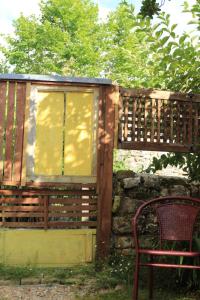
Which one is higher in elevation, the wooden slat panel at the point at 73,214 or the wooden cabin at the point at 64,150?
the wooden cabin at the point at 64,150

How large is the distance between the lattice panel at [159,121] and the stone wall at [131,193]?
0.50 m

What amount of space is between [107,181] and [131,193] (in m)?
0.45

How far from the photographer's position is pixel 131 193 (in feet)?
19.1

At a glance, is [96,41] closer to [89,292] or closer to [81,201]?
[81,201]

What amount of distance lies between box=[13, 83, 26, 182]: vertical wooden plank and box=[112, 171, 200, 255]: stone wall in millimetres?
1350

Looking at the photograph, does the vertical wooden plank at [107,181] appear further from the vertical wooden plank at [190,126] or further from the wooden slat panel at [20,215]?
the vertical wooden plank at [190,126]

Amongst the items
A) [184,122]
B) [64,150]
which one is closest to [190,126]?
[184,122]

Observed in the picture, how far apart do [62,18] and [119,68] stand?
138 inches

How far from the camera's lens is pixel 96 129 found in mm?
5660

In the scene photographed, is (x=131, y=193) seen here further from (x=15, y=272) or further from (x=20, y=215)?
(x=15, y=272)

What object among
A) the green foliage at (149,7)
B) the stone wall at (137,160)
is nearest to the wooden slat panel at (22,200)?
the green foliage at (149,7)

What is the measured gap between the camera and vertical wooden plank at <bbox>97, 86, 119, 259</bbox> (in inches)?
217

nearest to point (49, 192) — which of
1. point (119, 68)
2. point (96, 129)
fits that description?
point (96, 129)

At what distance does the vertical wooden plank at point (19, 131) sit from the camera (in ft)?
17.8
